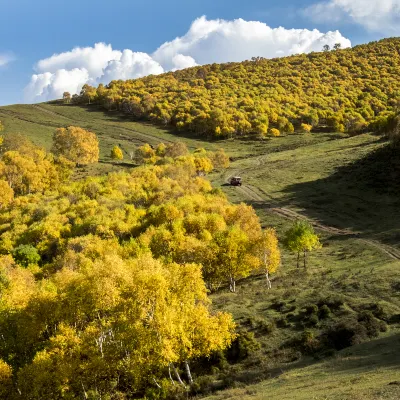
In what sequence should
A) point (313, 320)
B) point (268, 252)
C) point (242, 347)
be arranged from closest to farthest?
point (242, 347), point (313, 320), point (268, 252)

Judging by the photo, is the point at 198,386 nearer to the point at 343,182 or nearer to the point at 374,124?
the point at 343,182

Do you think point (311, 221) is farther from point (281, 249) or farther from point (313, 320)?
point (313, 320)

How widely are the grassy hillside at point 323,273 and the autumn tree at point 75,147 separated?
17.5 ft

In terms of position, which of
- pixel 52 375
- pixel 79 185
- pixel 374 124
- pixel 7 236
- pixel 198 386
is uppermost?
pixel 374 124

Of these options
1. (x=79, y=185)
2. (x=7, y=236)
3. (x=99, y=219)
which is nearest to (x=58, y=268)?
(x=99, y=219)

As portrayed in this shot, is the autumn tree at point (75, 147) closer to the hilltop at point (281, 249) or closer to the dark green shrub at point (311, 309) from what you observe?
the hilltop at point (281, 249)

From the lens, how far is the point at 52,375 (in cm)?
3153

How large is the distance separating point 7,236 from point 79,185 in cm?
3035

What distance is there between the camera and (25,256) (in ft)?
237

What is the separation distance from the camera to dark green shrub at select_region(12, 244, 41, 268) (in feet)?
237

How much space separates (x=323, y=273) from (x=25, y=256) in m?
52.5

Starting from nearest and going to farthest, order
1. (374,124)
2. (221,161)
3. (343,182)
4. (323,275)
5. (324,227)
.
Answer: (323,275), (324,227), (343,182), (221,161), (374,124)

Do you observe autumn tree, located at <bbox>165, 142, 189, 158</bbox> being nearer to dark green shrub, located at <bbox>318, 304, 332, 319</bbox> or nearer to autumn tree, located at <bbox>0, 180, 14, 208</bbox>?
autumn tree, located at <bbox>0, 180, 14, 208</bbox>

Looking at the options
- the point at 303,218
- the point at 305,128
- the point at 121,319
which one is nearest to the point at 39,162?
the point at 303,218
